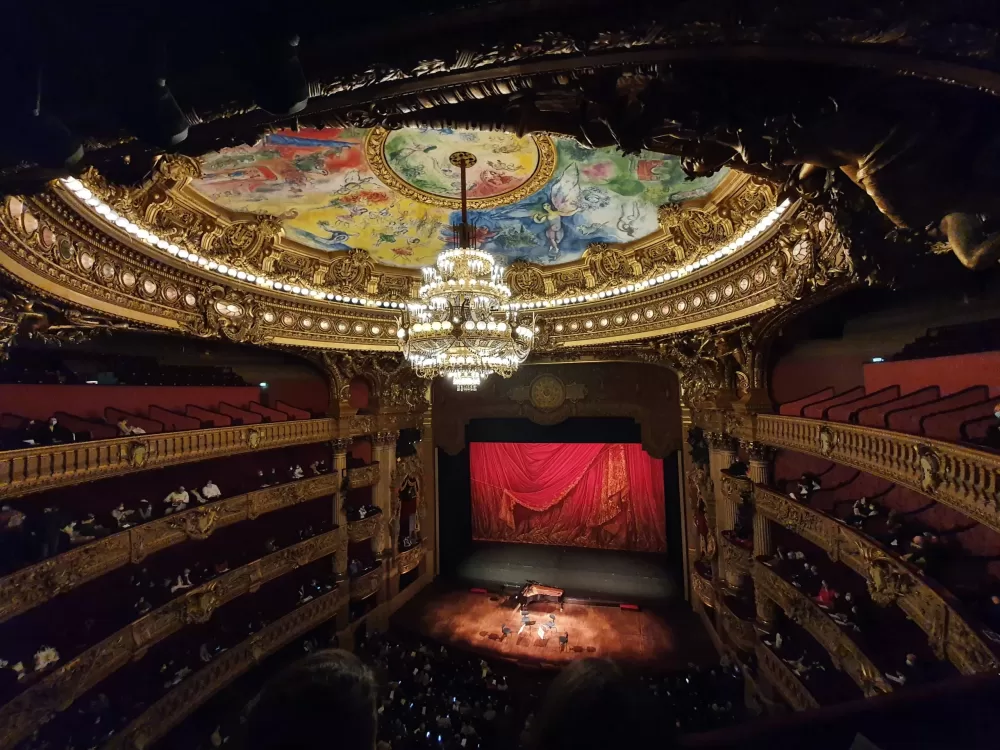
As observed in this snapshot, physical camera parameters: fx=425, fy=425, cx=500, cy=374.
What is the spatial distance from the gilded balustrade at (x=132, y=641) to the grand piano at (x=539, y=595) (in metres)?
5.19

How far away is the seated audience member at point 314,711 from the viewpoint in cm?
111

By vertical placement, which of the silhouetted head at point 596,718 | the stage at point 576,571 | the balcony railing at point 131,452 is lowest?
the stage at point 576,571

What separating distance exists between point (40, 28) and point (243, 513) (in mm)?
8890

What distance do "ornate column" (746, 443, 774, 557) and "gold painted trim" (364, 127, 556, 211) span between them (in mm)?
6077

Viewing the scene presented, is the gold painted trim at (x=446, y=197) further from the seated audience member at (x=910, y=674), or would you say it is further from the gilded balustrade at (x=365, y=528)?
the gilded balustrade at (x=365, y=528)

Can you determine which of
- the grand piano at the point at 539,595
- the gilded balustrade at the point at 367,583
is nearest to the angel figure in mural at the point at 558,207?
the grand piano at the point at 539,595

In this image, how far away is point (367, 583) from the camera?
432 inches

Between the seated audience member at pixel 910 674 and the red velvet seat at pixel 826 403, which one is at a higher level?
the red velvet seat at pixel 826 403

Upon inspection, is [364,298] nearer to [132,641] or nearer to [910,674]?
[132,641]

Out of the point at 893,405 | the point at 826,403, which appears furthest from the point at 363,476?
the point at 893,405

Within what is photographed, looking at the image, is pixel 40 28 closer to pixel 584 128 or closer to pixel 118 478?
pixel 584 128

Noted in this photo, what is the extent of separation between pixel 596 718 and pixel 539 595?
1129 centimetres

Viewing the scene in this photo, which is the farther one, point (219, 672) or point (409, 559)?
point (409, 559)

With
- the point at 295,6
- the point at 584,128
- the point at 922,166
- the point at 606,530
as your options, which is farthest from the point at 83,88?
the point at 606,530
